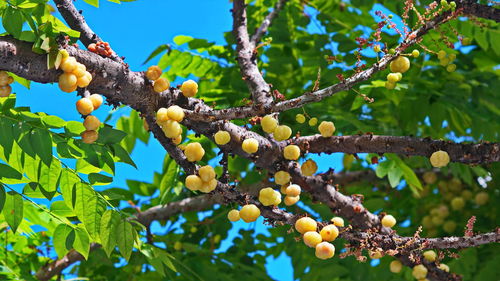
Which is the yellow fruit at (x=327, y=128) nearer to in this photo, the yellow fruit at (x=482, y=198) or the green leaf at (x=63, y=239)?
the green leaf at (x=63, y=239)

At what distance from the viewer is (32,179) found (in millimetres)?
2527

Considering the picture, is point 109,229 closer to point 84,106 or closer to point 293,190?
point 84,106

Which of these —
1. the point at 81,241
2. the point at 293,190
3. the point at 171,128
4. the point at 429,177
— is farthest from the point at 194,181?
the point at 429,177

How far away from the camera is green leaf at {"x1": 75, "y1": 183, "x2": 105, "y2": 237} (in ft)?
8.47

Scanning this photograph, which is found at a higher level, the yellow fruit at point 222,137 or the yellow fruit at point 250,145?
the yellow fruit at point 250,145

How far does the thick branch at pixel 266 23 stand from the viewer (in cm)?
395

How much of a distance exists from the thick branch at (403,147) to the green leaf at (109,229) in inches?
33.3

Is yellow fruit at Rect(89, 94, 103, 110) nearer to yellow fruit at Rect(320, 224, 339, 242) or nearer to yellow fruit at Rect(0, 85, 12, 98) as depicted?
yellow fruit at Rect(0, 85, 12, 98)

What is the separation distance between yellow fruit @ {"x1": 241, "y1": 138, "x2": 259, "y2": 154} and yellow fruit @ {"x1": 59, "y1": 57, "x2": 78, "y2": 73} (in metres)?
0.75

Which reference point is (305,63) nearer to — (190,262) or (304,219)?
(190,262)

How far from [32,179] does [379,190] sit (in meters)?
3.57

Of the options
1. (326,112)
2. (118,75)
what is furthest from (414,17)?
(118,75)

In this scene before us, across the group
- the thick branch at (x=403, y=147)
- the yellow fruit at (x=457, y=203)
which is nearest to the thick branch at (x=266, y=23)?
the thick branch at (x=403, y=147)

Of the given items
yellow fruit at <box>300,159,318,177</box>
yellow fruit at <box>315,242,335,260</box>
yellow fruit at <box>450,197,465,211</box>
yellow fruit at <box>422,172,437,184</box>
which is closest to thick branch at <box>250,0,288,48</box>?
yellow fruit at <box>300,159,318,177</box>
